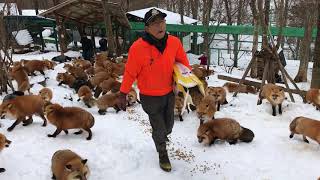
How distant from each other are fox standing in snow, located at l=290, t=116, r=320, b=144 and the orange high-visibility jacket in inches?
113

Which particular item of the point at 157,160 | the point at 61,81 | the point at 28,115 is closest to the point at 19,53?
the point at 61,81

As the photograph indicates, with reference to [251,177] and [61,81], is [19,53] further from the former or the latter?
[251,177]

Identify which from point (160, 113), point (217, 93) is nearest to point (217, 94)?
point (217, 93)

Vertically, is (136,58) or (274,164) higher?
(136,58)

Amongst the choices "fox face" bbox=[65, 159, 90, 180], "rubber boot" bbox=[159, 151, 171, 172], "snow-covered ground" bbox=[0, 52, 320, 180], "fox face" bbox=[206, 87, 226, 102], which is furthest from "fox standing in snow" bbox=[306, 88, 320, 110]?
"fox face" bbox=[65, 159, 90, 180]

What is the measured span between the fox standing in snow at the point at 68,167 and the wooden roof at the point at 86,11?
1332cm

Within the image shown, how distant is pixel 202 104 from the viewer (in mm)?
8133

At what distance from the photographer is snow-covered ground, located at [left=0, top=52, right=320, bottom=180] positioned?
602cm

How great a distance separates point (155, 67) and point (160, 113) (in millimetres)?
772

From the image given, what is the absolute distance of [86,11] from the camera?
19.9m

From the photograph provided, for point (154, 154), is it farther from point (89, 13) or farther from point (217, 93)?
point (89, 13)

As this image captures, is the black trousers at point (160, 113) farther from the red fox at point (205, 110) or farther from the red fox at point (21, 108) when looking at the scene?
the red fox at point (21, 108)

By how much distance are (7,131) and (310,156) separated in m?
5.49

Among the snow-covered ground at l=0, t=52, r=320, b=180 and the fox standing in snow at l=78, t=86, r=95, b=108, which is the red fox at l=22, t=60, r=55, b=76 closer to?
the fox standing in snow at l=78, t=86, r=95, b=108
